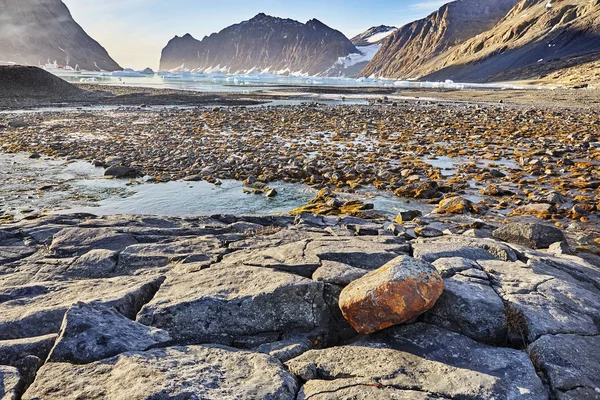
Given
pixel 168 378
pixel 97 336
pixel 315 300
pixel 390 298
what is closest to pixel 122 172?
pixel 97 336

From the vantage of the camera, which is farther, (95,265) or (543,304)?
(95,265)

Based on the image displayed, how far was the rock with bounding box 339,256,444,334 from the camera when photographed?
13.2 ft

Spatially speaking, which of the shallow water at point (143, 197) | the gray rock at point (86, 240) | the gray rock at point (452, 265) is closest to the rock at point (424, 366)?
the gray rock at point (452, 265)

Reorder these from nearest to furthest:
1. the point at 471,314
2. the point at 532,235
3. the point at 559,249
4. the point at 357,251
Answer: the point at 471,314 → the point at 357,251 → the point at 559,249 → the point at 532,235

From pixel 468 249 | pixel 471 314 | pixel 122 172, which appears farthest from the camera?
pixel 122 172

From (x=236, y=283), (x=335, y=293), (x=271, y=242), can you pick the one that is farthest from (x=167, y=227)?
(x=335, y=293)

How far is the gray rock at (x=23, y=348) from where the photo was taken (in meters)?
3.73

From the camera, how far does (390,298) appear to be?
4012mm

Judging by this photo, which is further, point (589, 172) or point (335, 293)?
point (589, 172)

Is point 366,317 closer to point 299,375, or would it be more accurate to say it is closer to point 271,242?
point 299,375

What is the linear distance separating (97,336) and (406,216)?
738 centimetres

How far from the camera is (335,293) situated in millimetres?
4637

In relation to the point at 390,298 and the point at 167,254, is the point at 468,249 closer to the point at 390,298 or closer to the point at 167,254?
the point at 390,298

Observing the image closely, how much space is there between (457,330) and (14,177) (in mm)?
15211
